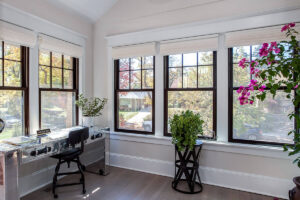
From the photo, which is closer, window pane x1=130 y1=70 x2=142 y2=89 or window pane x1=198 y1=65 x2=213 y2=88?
window pane x1=198 y1=65 x2=213 y2=88

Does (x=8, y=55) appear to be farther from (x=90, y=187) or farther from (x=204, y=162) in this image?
(x=204, y=162)

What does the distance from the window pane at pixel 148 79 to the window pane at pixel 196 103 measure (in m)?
0.42

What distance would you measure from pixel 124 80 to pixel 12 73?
71.9 inches

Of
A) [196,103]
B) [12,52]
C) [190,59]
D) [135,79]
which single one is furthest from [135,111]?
[12,52]

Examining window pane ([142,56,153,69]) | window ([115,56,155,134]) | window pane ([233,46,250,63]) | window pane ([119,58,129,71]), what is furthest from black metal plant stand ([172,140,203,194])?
window pane ([119,58,129,71])

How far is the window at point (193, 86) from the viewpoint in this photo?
3.16 metres

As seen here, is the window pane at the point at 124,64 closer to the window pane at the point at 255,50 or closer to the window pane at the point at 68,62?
the window pane at the point at 68,62

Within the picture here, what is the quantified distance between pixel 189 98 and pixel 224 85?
2.00 feet

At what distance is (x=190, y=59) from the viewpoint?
328cm

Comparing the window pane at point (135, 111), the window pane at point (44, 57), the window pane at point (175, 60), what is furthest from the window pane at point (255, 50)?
the window pane at point (44, 57)

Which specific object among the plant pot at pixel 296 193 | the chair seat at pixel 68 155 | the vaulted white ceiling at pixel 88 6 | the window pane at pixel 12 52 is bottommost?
the plant pot at pixel 296 193

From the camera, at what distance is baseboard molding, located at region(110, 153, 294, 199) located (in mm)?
2682

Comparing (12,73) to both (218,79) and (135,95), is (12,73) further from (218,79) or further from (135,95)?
(218,79)

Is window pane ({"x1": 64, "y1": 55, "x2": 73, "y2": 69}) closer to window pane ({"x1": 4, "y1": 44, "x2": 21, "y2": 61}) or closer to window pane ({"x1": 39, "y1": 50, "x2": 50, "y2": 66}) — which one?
window pane ({"x1": 39, "y1": 50, "x2": 50, "y2": 66})
